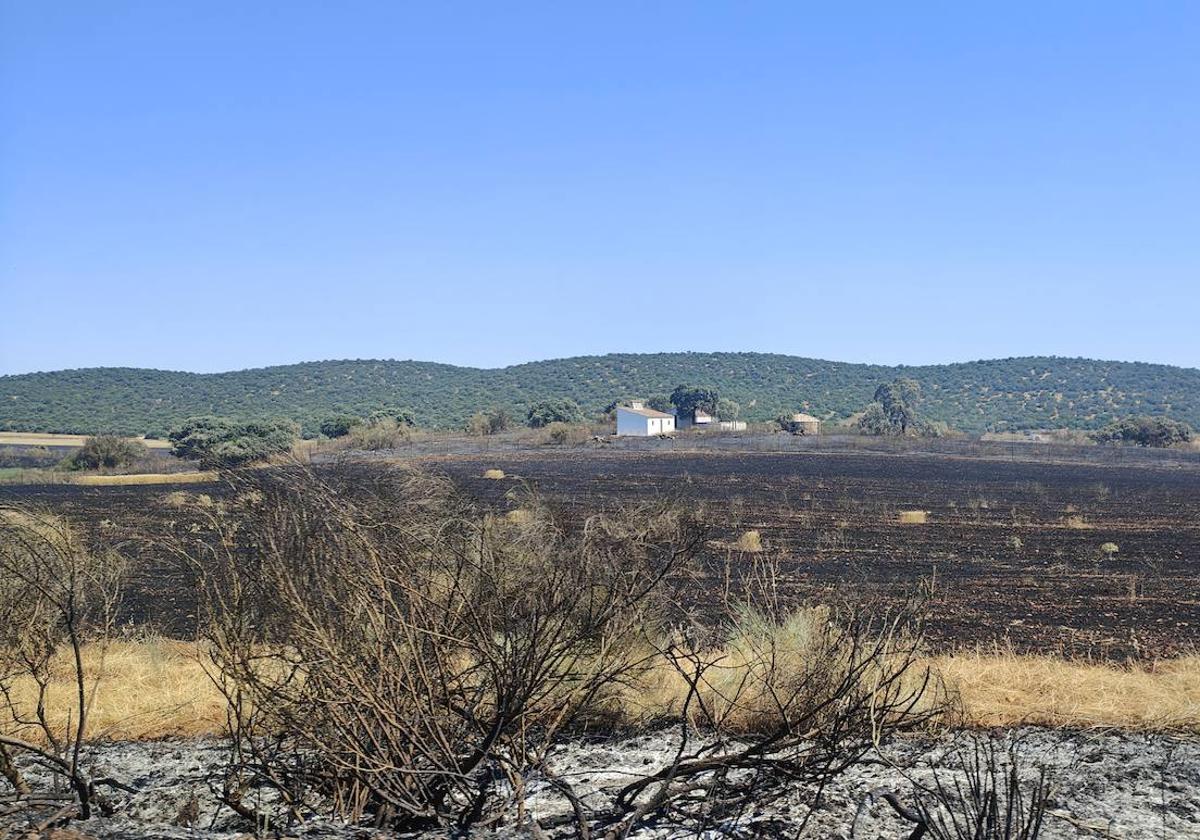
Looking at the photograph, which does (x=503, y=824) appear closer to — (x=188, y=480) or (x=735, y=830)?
(x=735, y=830)

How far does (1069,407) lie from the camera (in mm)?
142000

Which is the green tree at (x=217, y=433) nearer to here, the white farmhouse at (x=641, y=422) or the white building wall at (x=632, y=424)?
the white building wall at (x=632, y=424)

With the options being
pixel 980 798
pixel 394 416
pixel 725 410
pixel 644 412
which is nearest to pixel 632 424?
pixel 644 412

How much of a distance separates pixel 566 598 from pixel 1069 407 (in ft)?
486

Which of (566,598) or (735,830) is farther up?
(566,598)

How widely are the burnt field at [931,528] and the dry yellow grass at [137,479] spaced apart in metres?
2.99

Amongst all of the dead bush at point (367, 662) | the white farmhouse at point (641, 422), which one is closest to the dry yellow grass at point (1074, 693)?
the dead bush at point (367, 662)

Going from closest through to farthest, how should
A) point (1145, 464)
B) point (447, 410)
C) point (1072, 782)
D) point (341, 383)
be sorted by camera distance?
point (1072, 782) < point (1145, 464) < point (447, 410) < point (341, 383)

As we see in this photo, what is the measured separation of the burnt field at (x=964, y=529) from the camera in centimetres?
1908

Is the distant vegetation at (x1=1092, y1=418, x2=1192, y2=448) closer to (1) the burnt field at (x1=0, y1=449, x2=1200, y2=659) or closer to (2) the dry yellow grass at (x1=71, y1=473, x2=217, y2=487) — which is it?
(1) the burnt field at (x1=0, y1=449, x2=1200, y2=659)

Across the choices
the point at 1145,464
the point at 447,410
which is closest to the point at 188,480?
the point at 1145,464

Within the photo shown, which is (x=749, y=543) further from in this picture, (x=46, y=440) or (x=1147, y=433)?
(x=46, y=440)

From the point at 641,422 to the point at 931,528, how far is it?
57.1m

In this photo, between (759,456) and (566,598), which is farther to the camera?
(759,456)
